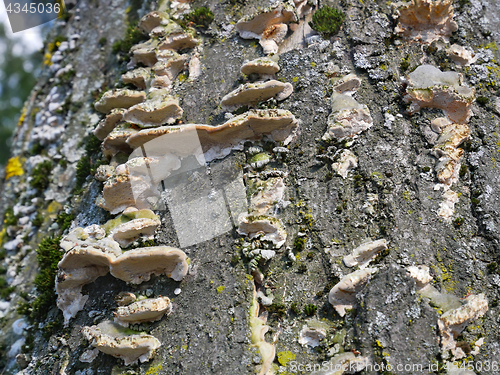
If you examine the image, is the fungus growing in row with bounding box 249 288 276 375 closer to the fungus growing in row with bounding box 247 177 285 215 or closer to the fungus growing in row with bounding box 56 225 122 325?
the fungus growing in row with bounding box 247 177 285 215

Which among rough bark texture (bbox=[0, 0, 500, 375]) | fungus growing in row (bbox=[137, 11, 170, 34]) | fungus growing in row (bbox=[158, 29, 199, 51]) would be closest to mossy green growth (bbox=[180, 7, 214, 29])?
rough bark texture (bbox=[0, 0, 500, 375])

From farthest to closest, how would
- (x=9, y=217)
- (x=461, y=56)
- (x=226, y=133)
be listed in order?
1. (x=9, y=217)
2. (x=461, y=56)
3. (x=226, y=133)

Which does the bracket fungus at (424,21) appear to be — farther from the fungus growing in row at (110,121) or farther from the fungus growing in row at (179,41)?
the fungus growing in row at (110,121)

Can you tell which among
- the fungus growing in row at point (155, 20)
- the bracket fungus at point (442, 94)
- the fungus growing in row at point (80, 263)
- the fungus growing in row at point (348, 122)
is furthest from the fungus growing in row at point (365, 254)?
the fungus growing in row at point (155, 20)

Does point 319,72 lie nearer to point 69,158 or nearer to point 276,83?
point 276,83

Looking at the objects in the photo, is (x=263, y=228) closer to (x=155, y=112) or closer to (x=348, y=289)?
(x=348, y=289)

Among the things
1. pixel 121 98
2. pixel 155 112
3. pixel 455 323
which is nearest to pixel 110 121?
pixel 121 98

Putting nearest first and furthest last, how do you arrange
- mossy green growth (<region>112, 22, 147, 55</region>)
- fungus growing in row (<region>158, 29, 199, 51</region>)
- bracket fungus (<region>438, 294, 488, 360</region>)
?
bracket fungus (<region>438, 294, 488, 360</region>) → fungus growing in row (<region>158, 29, 199, 51</region>) → mossy green growth (<region>112, 22, 147, 55</region>)
